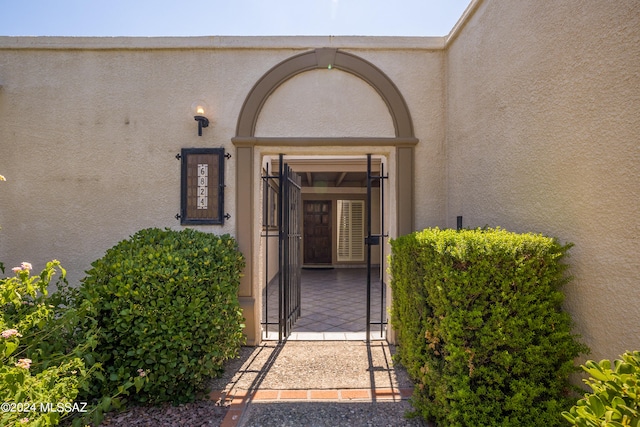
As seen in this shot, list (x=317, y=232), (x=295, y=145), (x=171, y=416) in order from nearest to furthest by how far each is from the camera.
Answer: (x=171, y=416)
(x=295, y=145)
(x=317, y=232)

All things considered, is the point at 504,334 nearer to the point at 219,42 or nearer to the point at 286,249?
the point at 286,249

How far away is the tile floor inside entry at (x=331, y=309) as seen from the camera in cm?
400

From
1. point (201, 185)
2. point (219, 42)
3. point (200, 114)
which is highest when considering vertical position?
point (219, 42)

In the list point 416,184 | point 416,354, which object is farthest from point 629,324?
point 416,184

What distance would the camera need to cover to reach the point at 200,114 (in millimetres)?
3590

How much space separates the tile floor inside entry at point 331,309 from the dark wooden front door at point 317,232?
1.89 metres

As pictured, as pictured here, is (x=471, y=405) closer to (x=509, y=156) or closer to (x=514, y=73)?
(x=509, y=156)

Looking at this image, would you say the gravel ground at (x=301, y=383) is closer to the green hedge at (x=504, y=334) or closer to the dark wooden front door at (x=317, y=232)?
the green hedge at (x=504, y=334)

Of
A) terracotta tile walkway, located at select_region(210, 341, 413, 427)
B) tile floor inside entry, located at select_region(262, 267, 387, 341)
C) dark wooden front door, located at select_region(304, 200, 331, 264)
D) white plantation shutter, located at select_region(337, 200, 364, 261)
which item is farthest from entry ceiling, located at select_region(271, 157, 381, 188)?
terracotta tile walkway, located at select_region(210, 341, 413, 427)

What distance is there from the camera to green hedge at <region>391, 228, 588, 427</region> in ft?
5.87

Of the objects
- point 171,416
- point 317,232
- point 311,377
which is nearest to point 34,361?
point 171,416

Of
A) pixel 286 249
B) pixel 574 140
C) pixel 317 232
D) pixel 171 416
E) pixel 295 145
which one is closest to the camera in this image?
pixel 574 140

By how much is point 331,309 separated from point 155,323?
332 centimetres

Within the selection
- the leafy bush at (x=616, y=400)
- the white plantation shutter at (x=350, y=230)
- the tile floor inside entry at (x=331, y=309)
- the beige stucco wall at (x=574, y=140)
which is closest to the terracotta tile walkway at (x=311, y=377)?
the tile floor inside entry at (x=331, y=309)
